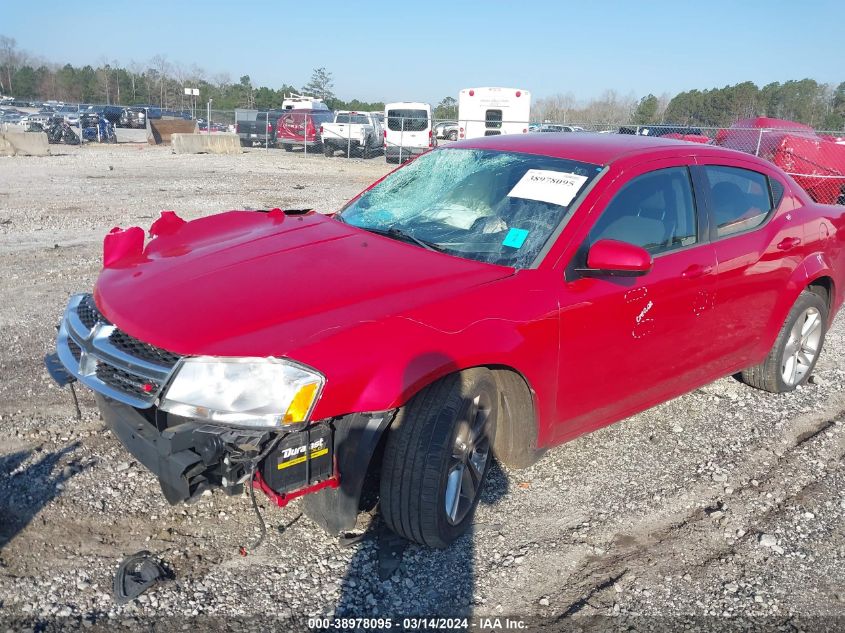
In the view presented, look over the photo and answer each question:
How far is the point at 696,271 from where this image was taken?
3.99 m

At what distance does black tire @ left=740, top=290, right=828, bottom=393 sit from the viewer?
4996mm

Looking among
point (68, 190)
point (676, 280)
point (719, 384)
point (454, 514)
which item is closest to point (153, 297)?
point (454, 514)

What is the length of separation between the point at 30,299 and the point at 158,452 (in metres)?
4.65

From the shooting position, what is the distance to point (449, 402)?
9.86 feet

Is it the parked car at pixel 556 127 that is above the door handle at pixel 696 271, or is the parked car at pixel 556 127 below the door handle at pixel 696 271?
→ above

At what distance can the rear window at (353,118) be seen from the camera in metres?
28.5

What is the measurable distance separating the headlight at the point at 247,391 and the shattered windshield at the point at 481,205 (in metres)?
1.23

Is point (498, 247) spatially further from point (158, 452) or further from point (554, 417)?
point (158, 452)

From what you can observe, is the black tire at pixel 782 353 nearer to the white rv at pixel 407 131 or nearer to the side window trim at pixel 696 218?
the side window trim at pixel 696 218

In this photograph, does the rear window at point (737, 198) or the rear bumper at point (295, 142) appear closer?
the rear window at point (737, 198)

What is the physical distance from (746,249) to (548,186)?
4.63 ft

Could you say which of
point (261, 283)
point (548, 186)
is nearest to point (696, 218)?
point (548, 186)

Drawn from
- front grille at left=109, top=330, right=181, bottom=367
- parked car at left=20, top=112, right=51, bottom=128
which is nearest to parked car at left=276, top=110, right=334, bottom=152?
parked car at left=20, top=112, right=51, bottom=128

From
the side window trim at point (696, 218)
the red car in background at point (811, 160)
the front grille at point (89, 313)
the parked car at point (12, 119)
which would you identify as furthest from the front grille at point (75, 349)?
the parked car at point (12, 119)
